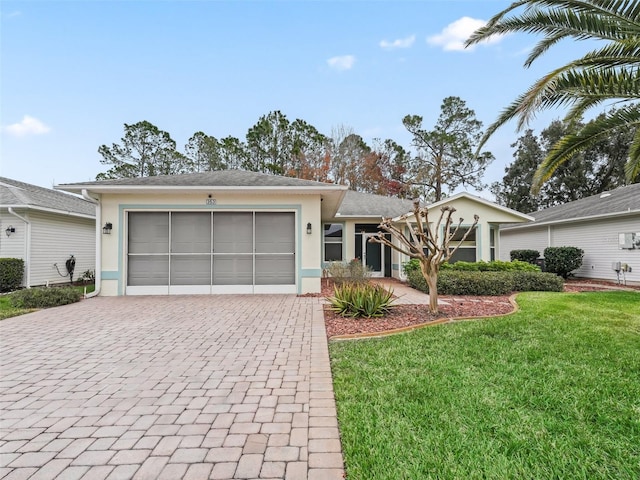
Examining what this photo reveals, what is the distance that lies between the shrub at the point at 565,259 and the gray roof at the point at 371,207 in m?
6.48

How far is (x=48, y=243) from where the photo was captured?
11.8 m

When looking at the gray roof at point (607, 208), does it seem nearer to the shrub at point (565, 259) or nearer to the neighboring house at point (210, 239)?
the shrub at point (565, 259)

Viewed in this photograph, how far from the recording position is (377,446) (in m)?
2.31

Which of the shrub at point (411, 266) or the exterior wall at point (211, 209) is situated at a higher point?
the exterior wall at point (211, 209)

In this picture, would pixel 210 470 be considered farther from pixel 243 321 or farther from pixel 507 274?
pixel 507 274

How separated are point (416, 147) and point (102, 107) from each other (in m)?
21.4

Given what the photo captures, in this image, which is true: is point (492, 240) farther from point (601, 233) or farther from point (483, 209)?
point (601, 233)

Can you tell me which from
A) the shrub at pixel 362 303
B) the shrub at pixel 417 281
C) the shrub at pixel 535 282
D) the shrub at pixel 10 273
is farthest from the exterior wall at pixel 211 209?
the shrub at pixel 535 282

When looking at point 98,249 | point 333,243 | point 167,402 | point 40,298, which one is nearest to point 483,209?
point 333,243

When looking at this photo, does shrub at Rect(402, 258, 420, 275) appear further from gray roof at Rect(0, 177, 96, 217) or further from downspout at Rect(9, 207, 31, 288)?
downspout at Rect(9, 207, 31, 288)

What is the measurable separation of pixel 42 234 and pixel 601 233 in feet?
72.6

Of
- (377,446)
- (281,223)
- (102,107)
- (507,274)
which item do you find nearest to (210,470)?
(377,446)

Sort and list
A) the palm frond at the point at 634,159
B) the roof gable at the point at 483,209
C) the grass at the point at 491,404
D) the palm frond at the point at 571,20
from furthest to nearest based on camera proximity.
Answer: the roof gable at the point at 483,209 → the palm frond at the point at 634,159 → the palm frond at the point at 571,20 → the grass at the point at 491,404

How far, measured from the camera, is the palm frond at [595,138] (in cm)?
623
